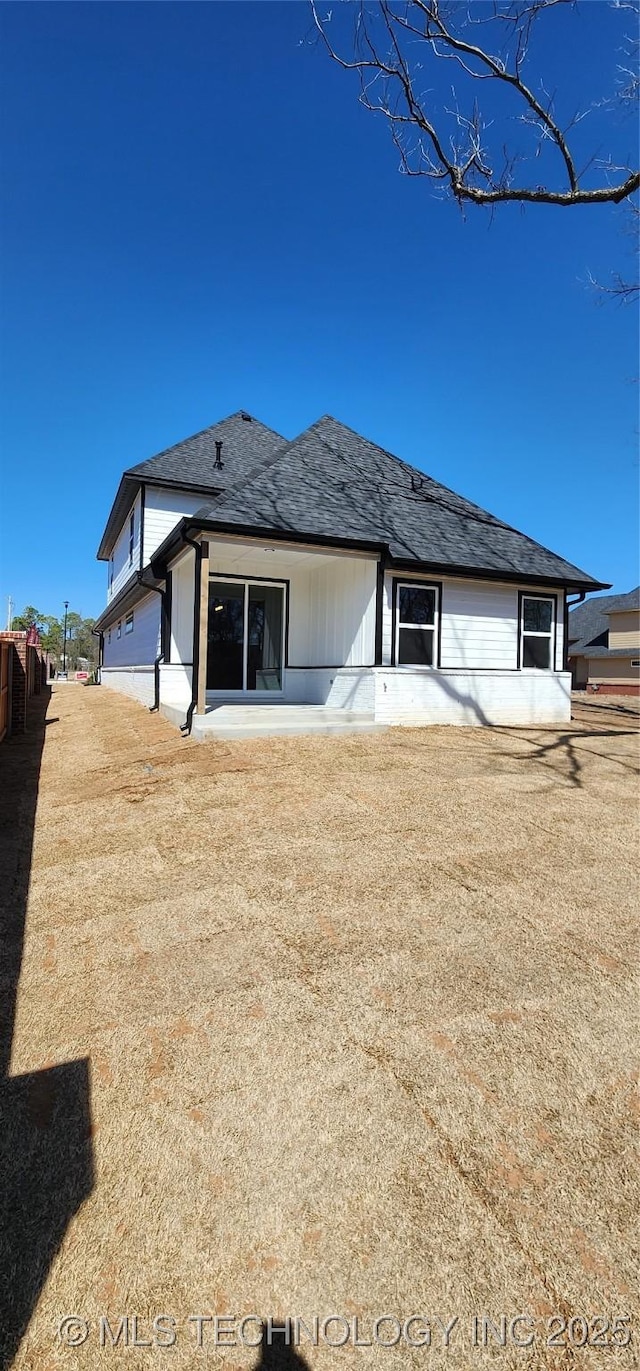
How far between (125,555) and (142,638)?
488 cm

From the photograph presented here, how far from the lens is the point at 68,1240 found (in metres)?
1.90

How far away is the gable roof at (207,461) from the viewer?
A: 1498 centimetres

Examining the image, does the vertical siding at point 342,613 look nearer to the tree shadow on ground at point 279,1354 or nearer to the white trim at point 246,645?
the white trim at point 246,645

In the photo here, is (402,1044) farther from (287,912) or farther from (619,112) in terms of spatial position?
(619,112)

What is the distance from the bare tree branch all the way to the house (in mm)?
5040

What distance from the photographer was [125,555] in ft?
62.6

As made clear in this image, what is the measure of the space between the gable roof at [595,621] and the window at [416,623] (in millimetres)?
31130

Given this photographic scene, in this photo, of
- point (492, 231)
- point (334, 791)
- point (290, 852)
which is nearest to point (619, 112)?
point (492, 231)

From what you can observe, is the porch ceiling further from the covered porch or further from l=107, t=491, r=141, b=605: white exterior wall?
l=107, t=491, r=141, b=605: white exterior wall

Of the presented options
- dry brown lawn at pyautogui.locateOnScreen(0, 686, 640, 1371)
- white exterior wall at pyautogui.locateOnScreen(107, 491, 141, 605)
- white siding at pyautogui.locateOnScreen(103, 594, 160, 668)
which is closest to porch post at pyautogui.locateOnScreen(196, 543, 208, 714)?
dry brown lawn at pyautogui.locateOnScreen(0, 686, 640, 1371)

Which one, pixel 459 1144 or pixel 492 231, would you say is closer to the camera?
pixel 459 1144

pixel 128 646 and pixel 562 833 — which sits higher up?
pixel 128 646

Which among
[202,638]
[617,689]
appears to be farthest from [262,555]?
[617,689]

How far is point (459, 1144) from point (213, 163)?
15490 mm
